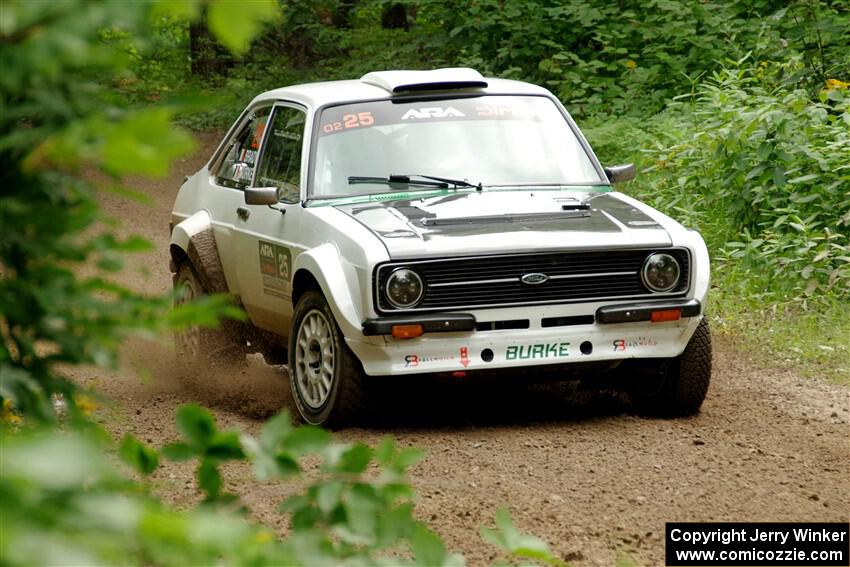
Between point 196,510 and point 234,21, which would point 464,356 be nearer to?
point 196,510

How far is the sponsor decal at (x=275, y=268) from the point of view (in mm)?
7801

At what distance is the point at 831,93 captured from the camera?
12.5 metres

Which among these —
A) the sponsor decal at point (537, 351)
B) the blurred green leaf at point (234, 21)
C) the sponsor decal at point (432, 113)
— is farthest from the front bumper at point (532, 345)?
the blurred green leaf at point (234, 21)

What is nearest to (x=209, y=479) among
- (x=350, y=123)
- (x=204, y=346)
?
(x=350, y=123)

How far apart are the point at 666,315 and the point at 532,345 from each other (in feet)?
2.43

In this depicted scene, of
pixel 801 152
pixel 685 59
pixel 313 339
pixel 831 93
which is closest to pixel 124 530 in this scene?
pixel 313 339

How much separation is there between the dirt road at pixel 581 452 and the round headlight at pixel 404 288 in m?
0.53

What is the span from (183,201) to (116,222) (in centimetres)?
767

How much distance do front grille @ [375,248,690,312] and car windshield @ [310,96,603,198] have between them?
3.68 ft

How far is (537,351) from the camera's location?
6.95 meters

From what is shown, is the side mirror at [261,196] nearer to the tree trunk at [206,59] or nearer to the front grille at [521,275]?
the front grille at [521,275]

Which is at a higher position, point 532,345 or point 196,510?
point 196,510

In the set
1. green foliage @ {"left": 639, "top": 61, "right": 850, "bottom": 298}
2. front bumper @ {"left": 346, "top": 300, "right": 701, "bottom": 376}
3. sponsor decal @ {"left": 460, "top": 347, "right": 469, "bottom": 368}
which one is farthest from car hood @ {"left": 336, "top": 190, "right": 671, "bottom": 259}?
green foliage @ {"left": 639, "top": 61, "right": 850, "bottom": 298}

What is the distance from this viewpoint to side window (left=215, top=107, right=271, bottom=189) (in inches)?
348
